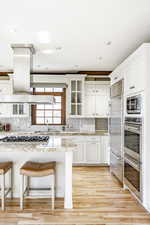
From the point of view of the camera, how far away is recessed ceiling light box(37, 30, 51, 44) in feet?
10.3

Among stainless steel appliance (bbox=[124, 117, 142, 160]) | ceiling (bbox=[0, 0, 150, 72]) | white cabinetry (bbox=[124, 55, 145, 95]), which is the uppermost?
ceiling (bbox=[0, 0, 150, 72])

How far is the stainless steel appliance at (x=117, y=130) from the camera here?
12.5 feet

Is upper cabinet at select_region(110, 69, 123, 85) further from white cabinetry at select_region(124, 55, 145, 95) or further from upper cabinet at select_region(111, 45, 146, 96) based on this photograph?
white cabinetry at select_region(124, 55, 145, 95)

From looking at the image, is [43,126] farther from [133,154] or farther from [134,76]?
[134,76]

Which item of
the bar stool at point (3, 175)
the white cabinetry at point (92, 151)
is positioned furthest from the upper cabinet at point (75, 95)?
the bar stool at point (3, 175)

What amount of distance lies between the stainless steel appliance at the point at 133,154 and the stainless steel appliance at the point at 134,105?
0.11 meters

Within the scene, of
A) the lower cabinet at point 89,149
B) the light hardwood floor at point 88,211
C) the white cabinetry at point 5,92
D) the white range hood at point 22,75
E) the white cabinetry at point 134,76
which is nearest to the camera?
the light hardwood floor at point 88,211

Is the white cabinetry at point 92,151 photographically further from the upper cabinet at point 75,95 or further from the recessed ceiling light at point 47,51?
the recessed ceiling light at point 47,51

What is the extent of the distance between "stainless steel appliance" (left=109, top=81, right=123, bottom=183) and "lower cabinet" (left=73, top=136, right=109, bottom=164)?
0.91 m

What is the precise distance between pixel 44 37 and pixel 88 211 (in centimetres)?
269

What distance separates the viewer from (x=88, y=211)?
9.43ft

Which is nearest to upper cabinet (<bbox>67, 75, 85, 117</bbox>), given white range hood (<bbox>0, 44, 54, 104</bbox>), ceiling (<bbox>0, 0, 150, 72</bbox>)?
ceiling (<bbox>0, 0, 150, 72</bbox>)

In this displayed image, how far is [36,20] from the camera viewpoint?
2695 millimetres

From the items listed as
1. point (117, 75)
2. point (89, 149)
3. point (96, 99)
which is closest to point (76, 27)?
point (117, 75)
